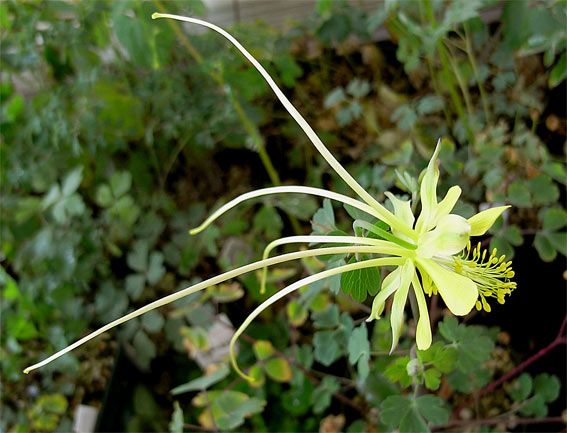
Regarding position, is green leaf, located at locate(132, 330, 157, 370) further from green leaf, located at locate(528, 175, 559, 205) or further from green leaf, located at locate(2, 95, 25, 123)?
green leaf, located at locate(528, 175, 559, 205)

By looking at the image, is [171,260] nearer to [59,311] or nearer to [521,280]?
[59,311]

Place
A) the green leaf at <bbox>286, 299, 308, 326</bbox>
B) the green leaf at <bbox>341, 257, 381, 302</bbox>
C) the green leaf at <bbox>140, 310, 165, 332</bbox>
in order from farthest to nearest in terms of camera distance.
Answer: the green leaf at <bbox>140, 310, 165, 332</bbox> → the green leaf at <bbox>286, 299, 308, 326</bbox> → the green leaf at <bbox>341, 257, 381, 302</bbox>

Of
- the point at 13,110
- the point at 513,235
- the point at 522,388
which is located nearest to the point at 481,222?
the point at 513,235

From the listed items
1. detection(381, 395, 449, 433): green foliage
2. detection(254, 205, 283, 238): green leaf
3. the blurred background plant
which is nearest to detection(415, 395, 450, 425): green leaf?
detection(381, 395, 449, 433): green foliage

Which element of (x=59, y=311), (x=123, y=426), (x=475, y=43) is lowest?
(x=123, y=426)

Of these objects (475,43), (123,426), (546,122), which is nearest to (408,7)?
(475,43)

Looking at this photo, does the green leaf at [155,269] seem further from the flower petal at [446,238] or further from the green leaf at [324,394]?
the flower petal at [446,238]

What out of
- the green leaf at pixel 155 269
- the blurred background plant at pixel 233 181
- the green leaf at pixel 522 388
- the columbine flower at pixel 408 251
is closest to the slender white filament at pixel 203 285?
the columbine flower at pixel 408 251
